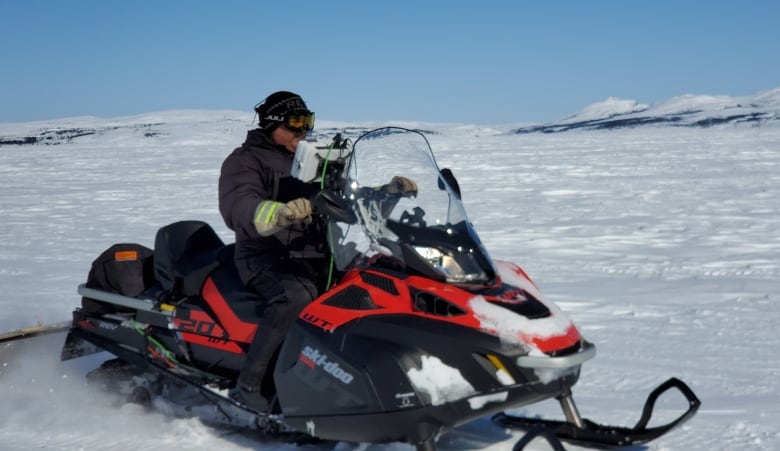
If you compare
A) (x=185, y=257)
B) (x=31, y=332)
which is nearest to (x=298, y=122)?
(x=185, y=257)

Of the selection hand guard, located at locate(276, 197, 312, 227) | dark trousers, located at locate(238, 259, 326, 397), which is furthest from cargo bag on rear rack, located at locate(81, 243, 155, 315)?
hand guard, located at locate(276, 197, 312, 227)

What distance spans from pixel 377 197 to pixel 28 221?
984 cm

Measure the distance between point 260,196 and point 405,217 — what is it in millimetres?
766

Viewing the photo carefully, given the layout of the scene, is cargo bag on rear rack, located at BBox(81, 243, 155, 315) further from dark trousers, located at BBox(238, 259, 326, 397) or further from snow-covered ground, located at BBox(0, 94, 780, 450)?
dark trousers, located at BBox(238, 259, 326, 397)

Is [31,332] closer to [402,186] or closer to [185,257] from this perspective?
[185,257]

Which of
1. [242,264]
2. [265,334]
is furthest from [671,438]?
[242,264]

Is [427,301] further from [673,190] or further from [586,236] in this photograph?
[673,190]

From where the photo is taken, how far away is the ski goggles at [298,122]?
11.5 ft

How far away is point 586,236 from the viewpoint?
334 inches

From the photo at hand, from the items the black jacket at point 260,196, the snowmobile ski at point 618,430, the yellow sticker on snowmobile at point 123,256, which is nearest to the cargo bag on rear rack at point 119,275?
the yellow sticker on snowmobile at point 123,256

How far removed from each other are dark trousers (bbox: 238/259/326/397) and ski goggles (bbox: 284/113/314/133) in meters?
0.63

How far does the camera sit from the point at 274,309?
10.2 feet

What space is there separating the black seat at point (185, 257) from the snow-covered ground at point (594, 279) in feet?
2.07

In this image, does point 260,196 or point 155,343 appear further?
point 155,343
